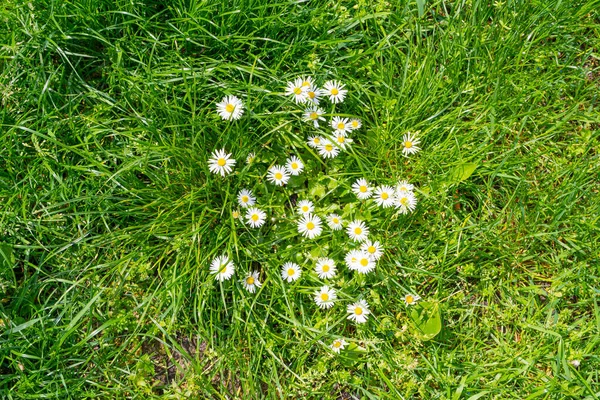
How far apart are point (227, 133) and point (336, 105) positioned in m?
0.49

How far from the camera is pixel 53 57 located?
2.54 metres

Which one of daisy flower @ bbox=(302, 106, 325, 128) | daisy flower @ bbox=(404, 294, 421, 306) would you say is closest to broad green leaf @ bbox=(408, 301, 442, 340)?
daisy flower @ bbox=(404, 294, 421, 306)

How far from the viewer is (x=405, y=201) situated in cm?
236

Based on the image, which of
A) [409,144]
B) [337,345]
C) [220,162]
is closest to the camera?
[337,345]

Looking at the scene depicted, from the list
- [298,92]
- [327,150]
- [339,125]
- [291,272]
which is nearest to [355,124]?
[339,125]

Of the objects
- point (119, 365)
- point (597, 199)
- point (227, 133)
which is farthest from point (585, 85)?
point (119, 365)

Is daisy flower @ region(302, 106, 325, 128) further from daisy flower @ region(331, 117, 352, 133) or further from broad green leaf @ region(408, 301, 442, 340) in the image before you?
broad green leaf @ region(408, 301, 442, 340)

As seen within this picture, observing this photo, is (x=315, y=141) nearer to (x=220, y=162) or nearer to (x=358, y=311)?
(x=220, y=162)

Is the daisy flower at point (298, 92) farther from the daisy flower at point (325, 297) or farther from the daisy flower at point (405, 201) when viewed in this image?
the daisy flower at point (325, 297)

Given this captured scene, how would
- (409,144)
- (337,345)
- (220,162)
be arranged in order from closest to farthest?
(337,345) → (220,162) → (409,144)

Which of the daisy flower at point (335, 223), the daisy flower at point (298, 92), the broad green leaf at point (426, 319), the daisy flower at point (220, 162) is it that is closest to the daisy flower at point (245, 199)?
the daisy flower at point (220, 162)

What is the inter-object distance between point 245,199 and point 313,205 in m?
0.28

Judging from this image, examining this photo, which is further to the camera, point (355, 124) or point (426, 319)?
point (355, 124)

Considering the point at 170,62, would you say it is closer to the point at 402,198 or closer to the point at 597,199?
the point at 402,198
